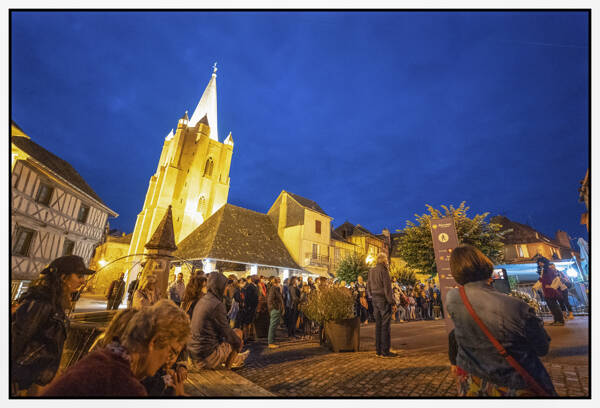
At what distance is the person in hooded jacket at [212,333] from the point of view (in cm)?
355

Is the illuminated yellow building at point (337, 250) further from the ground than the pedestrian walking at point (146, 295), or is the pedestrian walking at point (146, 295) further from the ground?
the illuminated yellow building at point (337, 250)

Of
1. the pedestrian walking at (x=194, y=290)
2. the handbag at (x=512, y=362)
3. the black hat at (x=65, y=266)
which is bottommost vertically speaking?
the handbag at (x=512, y=362)

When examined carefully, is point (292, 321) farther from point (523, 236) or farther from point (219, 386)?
point (523, 236)

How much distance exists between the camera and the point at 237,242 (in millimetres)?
20391

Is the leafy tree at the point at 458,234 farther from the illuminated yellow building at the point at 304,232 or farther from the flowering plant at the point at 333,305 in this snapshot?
the illuminated yellow building at the point at 304,232

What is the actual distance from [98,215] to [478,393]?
22.9 metres

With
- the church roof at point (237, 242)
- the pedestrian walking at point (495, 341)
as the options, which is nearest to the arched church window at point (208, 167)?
the church roof at point (237, 242)

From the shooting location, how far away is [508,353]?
5.87 ft

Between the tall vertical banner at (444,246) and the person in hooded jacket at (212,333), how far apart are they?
4.09 m

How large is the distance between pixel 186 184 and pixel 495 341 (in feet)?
106

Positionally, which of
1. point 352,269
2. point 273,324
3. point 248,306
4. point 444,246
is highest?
point 352,269

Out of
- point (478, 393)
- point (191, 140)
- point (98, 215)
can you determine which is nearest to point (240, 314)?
point (478, 393)

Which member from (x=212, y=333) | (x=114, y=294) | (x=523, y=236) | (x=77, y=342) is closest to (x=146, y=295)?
(x=77, y=342)
